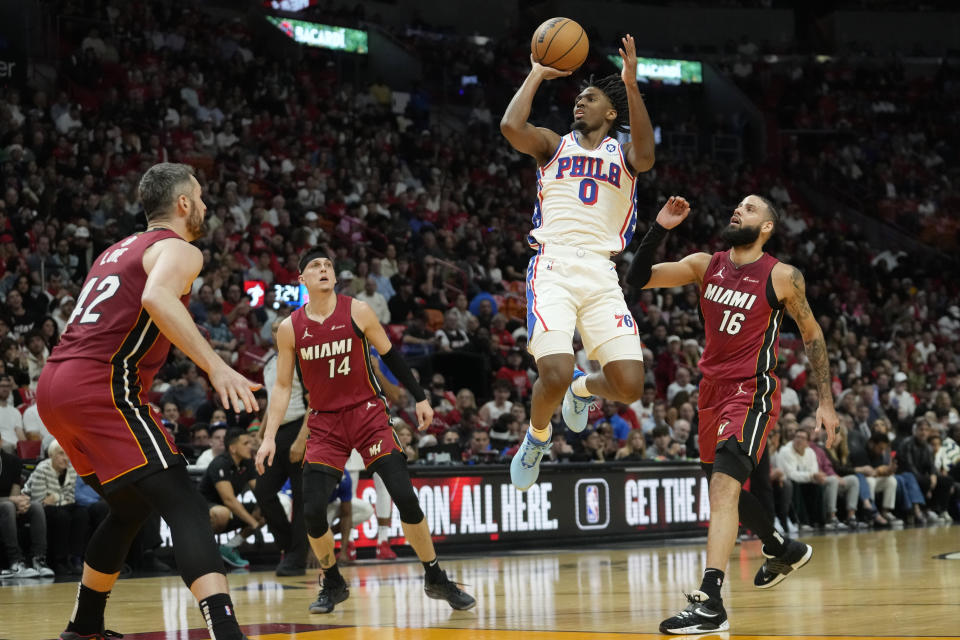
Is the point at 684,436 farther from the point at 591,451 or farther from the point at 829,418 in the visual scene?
the point at 829,418

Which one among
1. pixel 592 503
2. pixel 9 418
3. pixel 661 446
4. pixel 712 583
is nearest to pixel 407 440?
pixel 592 503

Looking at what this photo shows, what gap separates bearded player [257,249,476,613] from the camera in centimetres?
778

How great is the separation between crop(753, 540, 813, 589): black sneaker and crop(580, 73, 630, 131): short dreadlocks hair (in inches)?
106

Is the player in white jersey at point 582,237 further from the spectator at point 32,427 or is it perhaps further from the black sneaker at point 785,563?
Result: the spectator at point 32,427

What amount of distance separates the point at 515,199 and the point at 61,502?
13746 mm

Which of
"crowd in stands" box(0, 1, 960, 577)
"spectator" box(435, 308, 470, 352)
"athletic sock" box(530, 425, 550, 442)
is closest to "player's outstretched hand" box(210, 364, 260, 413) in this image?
"athletic sock" box(530, 425, 550, 442)

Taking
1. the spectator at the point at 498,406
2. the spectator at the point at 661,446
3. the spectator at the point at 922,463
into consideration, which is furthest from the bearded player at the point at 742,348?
the spectator at the point at 922,463

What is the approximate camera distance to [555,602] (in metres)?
7.63

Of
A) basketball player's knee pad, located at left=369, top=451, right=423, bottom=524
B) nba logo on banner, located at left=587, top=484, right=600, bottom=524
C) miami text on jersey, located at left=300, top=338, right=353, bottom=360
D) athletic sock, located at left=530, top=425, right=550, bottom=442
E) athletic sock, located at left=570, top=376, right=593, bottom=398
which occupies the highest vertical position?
miami text on jersey, located at left=300, top=338, right=353, bottom=360

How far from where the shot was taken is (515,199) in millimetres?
23406

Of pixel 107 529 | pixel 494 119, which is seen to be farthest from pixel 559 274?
pixel 494 119

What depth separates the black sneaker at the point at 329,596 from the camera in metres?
7.33

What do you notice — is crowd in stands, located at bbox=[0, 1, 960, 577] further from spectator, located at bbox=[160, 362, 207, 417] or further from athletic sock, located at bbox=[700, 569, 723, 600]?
athletic sock, located at bbox=[700, 569, 723, 600]

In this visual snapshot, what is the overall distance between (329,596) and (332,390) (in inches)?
53.3
